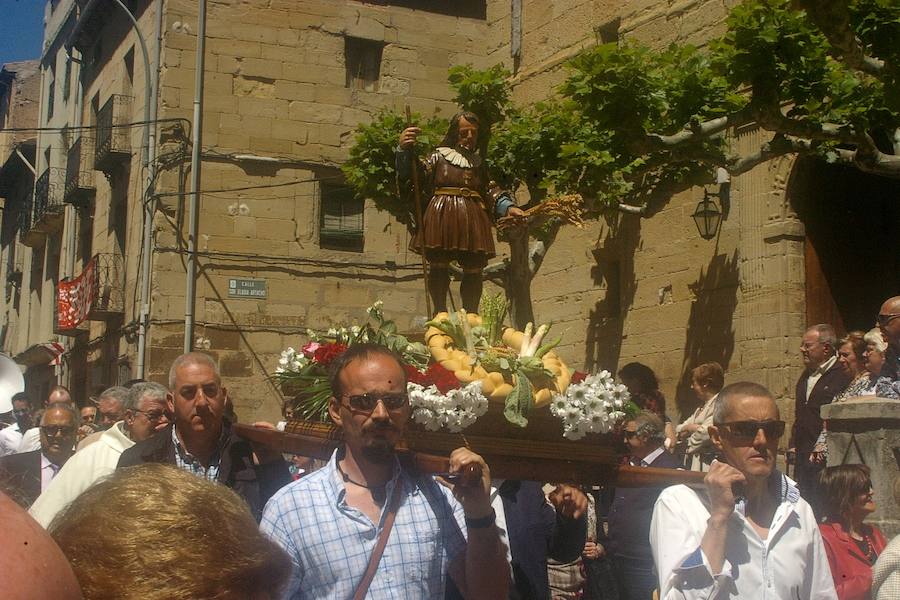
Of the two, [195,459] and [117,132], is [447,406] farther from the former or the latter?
[117,132]

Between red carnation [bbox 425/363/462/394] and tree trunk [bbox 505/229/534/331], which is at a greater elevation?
tree trunk [bbox 505/229/534/331]

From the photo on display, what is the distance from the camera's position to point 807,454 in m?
7.72

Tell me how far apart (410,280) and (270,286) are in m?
2.59

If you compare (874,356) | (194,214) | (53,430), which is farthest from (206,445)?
(194,214)

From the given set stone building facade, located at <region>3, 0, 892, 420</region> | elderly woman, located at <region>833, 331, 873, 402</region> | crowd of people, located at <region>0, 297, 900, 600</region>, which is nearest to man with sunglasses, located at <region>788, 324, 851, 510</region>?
elderly woman, located at <region>833, 331, 873, 402</region>

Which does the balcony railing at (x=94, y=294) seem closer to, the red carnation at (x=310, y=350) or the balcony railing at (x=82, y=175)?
the balcony railing at (x=82, y=175)

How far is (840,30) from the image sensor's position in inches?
306

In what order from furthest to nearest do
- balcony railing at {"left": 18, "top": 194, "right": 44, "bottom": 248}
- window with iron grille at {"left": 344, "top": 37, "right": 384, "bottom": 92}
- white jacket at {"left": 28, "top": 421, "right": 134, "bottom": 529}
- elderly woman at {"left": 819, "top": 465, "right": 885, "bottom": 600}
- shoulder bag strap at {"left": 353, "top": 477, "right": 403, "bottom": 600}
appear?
balcony railing at {"left": 18, "top": 194, "right": 44, "bottom": 248} < window with iron grille at {"left": 344, "top": 37, "right": 384, "bottom": 92} < elderly woman at {"left": 819, "top": 465, "right": 885, "bottom": 600} < white jacket at {"left": 28, "top": 421, "right": 134, "bottom": 529} < shoulder bag strap at {"left": 353, "top": 477, "right": 403, "bottom": 600}

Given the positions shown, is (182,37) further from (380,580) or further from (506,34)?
(380,580)

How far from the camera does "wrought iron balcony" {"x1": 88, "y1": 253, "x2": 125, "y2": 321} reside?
1995 centimetres

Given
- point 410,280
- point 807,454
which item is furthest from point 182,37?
point 807,454

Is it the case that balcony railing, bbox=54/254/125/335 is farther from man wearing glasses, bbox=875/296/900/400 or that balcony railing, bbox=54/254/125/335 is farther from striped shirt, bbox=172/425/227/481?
striped shirt, bbox=172/425/227/481

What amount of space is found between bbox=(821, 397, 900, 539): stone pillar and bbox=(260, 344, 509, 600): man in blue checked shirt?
4.18 m

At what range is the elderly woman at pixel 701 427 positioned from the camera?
6.82 m
